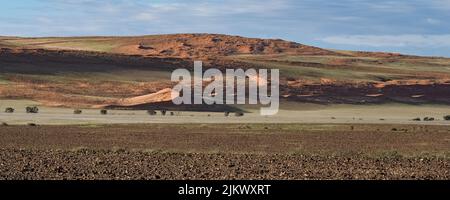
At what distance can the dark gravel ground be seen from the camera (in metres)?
18.4

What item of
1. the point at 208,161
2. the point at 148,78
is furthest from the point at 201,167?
the point at 148,78

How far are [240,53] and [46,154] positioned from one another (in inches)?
5629

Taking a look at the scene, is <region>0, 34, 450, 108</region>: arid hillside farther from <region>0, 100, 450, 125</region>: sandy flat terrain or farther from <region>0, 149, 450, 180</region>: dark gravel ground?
<region>0, 149, 450, 180</region>: dark gravel ground

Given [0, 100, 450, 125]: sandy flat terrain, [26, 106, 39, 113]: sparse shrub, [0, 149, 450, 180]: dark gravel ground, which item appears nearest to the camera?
[0, 149, 450, 180]: dark gravel ground

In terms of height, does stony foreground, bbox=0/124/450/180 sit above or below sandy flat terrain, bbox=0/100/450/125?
above

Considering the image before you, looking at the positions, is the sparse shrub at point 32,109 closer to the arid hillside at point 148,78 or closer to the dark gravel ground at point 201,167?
the arid hillside at point 148,78

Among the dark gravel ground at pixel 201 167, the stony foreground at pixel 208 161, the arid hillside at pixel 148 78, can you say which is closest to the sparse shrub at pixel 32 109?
the arid hillside at pixel 148 78

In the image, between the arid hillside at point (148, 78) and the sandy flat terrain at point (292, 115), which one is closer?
the sandy flat terrain at point (292, 115)

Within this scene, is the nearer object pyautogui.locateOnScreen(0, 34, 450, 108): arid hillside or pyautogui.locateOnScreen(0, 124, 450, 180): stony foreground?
pyautogui.locateOnScreen(0, 124, 450, 180): stony foreground

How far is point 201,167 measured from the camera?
20.8m

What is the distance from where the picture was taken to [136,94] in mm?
91438

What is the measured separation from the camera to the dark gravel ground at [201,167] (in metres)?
18.4

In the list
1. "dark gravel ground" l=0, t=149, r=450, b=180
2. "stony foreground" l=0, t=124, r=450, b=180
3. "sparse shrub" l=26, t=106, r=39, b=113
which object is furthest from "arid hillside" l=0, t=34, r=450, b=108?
"dark gravel ground" l=0, t=149, r=450, b=180
